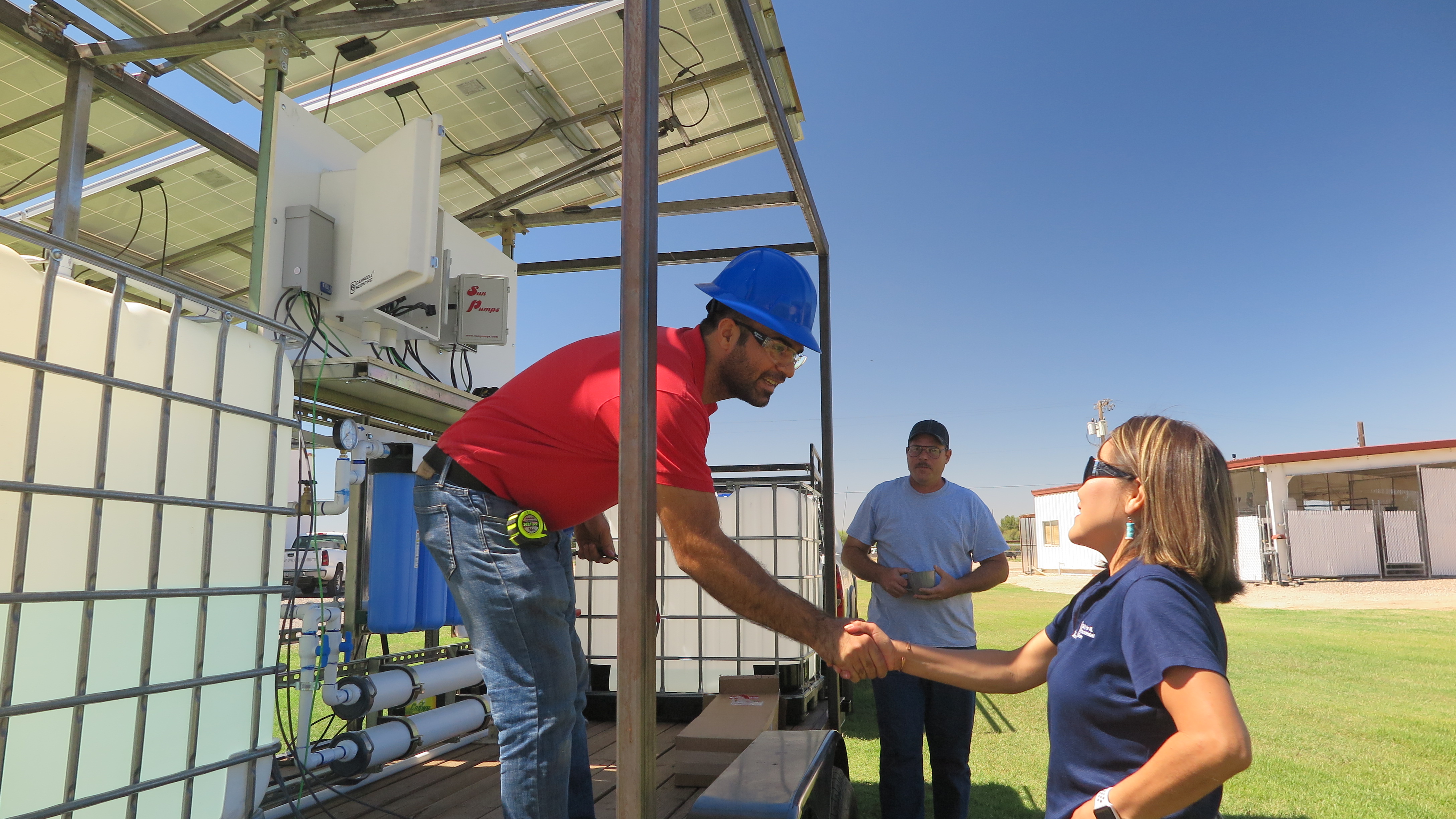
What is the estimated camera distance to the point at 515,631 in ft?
6.64

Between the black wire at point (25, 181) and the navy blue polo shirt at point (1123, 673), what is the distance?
7651 mm

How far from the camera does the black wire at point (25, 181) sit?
636cm

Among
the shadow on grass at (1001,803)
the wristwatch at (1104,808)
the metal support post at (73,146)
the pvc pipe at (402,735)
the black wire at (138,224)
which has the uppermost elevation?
the black wire at (138,224)

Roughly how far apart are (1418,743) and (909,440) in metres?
4.62

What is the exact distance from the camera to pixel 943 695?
3607 millimetres

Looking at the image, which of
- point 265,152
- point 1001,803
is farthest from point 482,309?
point 1001,803

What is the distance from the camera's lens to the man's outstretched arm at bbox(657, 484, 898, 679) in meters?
1.87

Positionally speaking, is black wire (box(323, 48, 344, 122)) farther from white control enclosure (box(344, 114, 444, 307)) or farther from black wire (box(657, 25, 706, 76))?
black wire (box(657, 25, 706, 76))

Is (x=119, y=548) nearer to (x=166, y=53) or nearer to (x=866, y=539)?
(x=866, y=539)

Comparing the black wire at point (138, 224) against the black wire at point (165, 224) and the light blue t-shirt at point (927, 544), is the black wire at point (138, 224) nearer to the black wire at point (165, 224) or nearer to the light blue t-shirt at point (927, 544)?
the black wire at point (165, 224)

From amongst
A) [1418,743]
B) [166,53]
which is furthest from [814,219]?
[1418,743]

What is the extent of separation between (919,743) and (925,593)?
64cm

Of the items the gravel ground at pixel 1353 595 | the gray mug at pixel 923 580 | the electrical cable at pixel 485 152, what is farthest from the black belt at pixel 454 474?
the gravel ground at pixel 1353 595

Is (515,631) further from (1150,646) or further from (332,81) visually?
(332,81)
